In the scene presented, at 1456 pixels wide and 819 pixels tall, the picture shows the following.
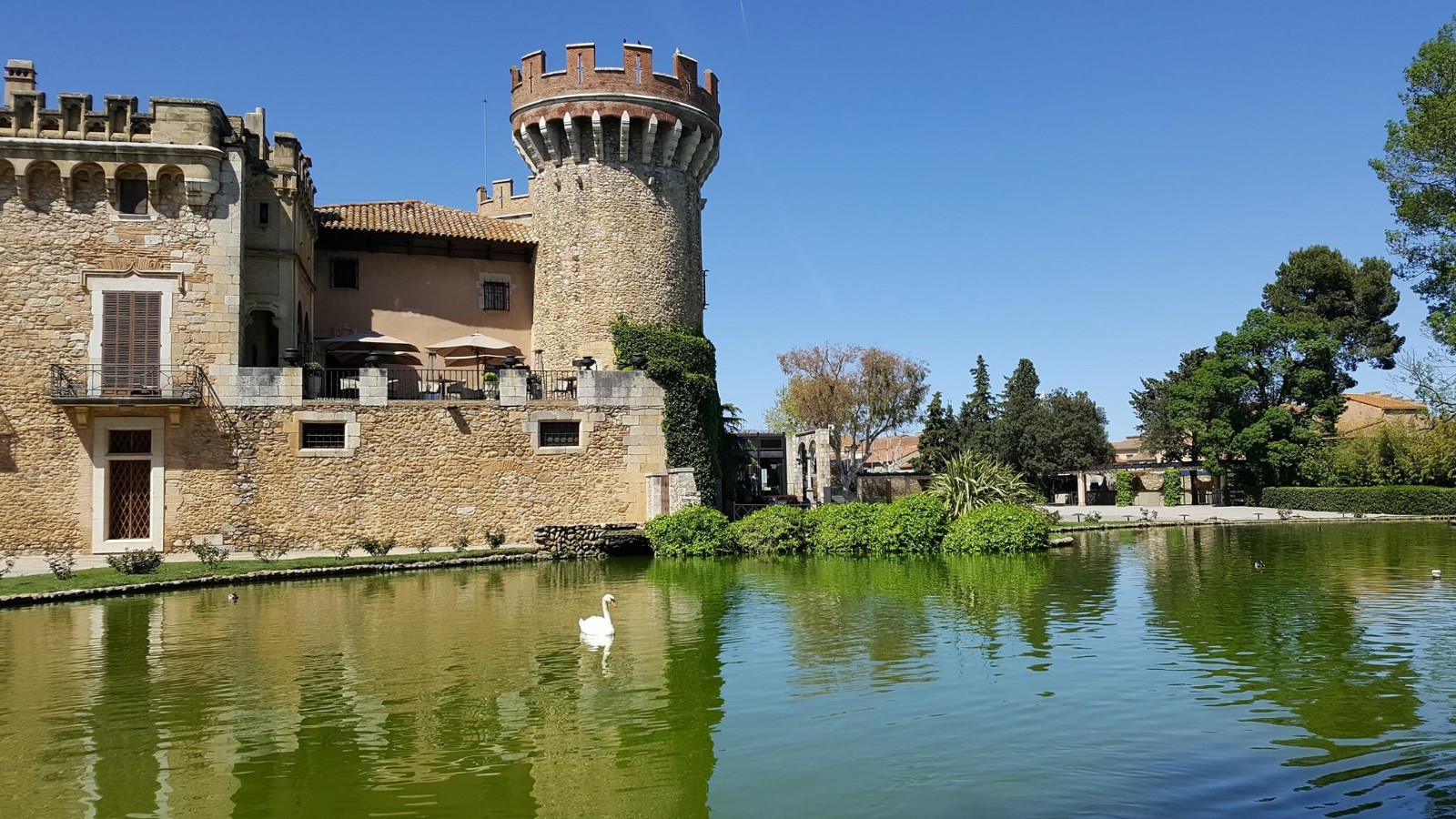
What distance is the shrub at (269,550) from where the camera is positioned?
78.4 feet

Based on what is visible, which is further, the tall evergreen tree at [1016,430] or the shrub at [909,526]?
the tall evergreen tree at [1016,430]

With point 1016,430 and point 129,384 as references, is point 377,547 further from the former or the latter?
point 1016,430

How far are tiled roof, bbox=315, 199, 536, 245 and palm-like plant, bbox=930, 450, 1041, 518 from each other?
561 inches

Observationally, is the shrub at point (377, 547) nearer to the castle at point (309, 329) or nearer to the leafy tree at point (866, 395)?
the castle at point (309, 329)

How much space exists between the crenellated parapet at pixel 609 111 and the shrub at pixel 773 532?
452 inches

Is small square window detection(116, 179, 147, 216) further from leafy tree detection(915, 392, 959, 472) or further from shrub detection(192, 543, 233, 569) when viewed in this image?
leafy tree detection(915, 392, 959, 472)

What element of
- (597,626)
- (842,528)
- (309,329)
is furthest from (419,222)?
(597,626)

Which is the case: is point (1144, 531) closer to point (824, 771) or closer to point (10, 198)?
point (824, 771)

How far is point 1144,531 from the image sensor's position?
34656 mm

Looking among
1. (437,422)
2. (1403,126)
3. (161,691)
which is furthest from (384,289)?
(1403,126)

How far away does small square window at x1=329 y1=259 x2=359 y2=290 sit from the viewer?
30281 mm

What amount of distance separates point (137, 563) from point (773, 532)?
13.8 m

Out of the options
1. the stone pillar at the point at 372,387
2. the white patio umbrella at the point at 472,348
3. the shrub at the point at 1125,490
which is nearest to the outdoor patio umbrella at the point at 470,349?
the white patio umbrella at the point at 472,348

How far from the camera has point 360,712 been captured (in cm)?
980
